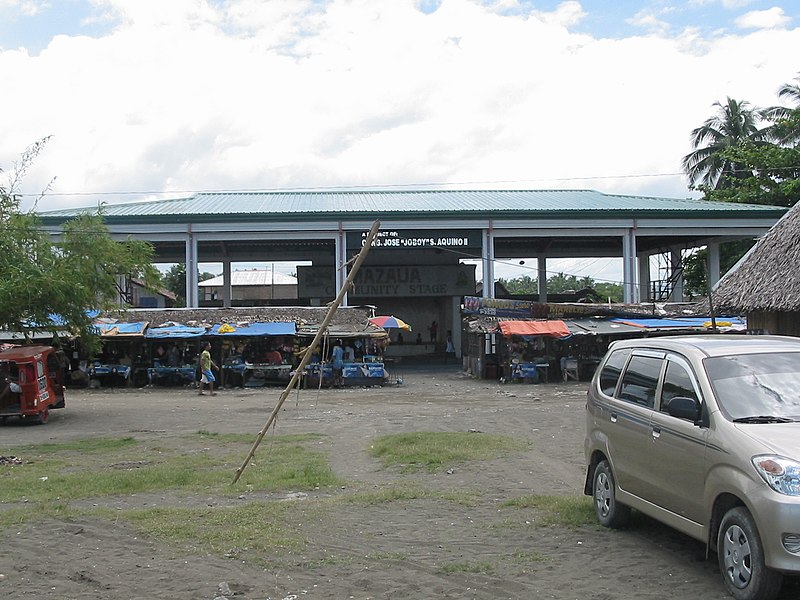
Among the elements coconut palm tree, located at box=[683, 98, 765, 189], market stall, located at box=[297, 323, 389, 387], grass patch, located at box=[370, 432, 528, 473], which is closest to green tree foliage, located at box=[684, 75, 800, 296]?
coconut palm tree, located at box=[683, 98, 765, 189]

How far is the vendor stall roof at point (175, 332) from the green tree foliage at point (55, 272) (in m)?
7.02

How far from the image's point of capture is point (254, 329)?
31484 millimetres

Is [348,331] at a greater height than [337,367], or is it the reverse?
[348,331]

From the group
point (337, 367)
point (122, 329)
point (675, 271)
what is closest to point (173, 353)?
point (122, 329)

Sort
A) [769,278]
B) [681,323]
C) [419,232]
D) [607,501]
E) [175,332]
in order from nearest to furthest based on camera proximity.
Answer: [607,501]
[769,278]
[175,332]
[681,323]
[419,232]

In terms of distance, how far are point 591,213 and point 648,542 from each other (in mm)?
32128

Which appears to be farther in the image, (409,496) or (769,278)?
(769,278)

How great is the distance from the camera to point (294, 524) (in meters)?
8.57

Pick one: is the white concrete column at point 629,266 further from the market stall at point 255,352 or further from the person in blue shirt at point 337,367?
the market stall at point 255,352

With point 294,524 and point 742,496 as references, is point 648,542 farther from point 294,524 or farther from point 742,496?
point 294,524

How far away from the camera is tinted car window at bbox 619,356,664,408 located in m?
7.62

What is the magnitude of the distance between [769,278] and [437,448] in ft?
21.2

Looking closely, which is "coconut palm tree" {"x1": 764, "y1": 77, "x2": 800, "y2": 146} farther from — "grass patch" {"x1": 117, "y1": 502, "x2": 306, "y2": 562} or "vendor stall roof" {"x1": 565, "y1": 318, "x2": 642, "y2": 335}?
"grass patch" {"x1": 117, "y1": 502, "x2": 306, "y2": 562}

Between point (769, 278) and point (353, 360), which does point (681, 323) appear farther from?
point (769, 278)
